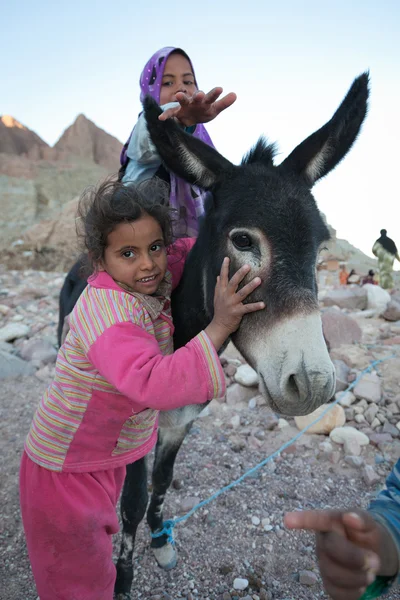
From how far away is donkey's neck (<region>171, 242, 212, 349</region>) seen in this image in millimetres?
1932

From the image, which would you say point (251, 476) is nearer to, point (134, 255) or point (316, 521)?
point (134, 255)

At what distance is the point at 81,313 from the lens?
1575mm

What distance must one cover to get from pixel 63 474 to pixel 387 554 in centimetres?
126

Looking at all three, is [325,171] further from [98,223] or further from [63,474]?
[63,474]

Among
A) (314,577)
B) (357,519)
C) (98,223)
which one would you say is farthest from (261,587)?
(98,223)

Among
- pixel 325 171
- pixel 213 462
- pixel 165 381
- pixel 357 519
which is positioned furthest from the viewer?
pixel 213 462

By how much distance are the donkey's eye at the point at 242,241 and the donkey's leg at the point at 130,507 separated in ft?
4.68

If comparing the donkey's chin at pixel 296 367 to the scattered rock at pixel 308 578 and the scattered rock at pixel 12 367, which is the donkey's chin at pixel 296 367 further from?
the scattered rock at pixel 12 367

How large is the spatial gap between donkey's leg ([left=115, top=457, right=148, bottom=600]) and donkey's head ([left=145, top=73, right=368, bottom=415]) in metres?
1.12

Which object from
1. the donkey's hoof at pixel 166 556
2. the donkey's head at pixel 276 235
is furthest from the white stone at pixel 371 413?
the donkey's head at pixel 276 235

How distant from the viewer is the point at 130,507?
7.49 ft

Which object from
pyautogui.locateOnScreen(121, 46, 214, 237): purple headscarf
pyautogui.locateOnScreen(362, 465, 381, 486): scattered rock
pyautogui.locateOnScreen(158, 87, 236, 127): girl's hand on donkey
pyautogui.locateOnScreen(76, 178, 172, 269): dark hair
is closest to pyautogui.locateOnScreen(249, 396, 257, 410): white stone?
pyautogui.locateOnScreen(362, 465, 381, 486): scattered rock

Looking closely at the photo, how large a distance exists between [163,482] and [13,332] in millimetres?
4905

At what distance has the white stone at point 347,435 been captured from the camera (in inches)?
140
